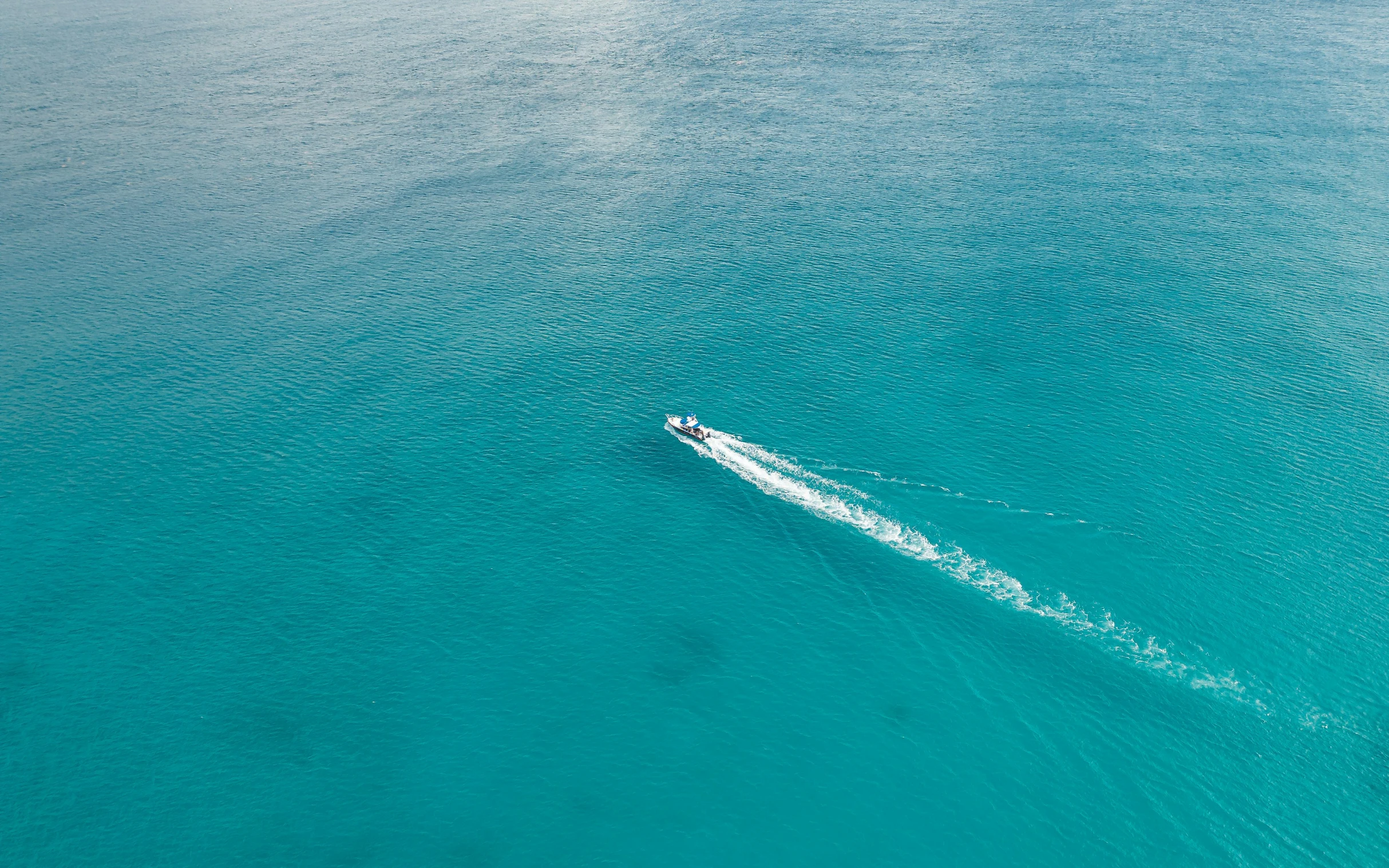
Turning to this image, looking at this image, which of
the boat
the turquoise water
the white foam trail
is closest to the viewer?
the turquoise water

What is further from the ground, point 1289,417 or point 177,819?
point 1289,417

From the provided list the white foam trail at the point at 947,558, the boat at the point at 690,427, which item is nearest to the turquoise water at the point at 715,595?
the white foam trail at the point at 947,558

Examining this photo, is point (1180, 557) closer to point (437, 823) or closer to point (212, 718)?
point (437, 823)

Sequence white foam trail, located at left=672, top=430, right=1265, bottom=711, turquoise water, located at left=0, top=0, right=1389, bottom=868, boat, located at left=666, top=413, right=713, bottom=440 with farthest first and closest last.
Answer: boat, located at left=666, top=413, right=713, bottom=440 < white foam trail, located at left=672, top=430, right=1265, bottom=711 < turquoise water, located at left=0, top=0, right=1389, bottom=868

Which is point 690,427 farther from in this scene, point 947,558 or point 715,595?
point 947,558

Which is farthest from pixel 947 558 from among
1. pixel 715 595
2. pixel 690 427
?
pixel 690 427

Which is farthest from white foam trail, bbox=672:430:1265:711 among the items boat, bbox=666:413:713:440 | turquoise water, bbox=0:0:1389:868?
boat, bbox=666:413:713:440

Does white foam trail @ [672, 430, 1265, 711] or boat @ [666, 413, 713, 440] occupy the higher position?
boat @ [666, 413, 713, 440]

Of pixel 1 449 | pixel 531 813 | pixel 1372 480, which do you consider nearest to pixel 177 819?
pixel 531 813

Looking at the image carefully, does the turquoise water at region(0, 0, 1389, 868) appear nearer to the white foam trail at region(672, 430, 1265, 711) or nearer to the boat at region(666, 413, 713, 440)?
the white foam trail at region(672, 430, 1265, 711)
